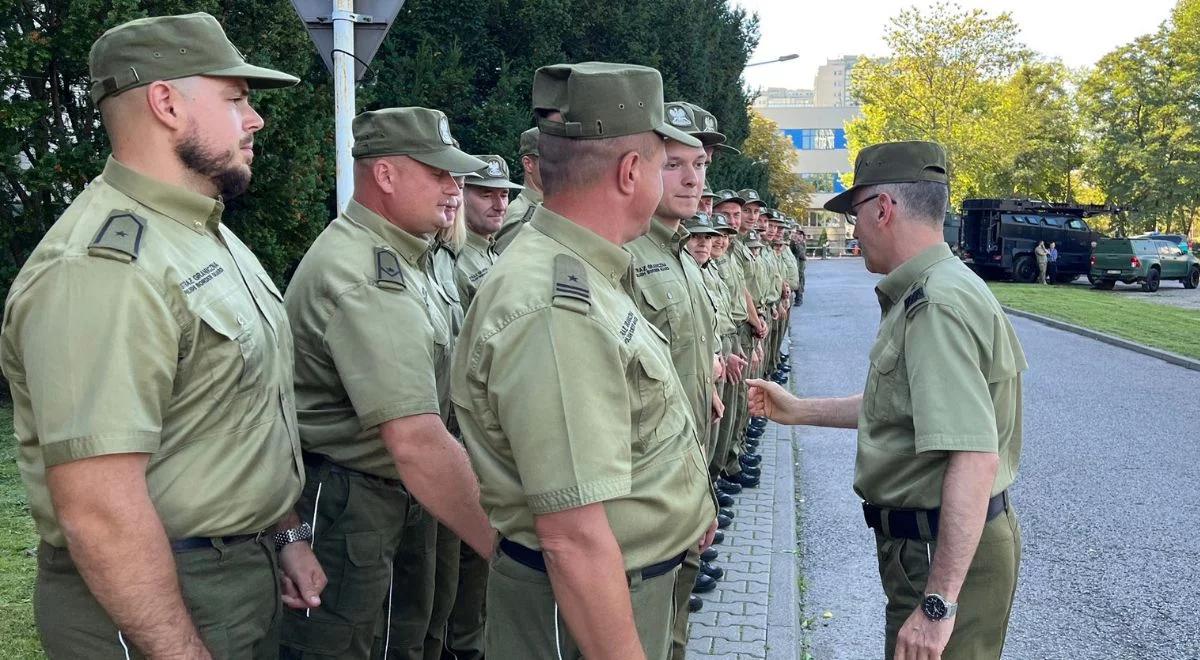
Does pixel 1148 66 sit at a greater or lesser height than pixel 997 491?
greater

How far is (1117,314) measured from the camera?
22719 mm

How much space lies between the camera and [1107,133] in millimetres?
48125

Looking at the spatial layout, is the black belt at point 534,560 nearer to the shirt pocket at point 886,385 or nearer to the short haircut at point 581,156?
the short haircut at point 581,156

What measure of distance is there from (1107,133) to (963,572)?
5174 centimetres

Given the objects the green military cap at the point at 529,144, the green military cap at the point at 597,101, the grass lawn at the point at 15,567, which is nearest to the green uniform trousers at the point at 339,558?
the grass lawn at the point at 15,567

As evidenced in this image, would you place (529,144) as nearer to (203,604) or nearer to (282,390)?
(282,390)

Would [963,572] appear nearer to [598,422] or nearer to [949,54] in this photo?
[598,422]

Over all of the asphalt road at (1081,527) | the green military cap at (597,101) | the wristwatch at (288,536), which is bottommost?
the asphalt road at (1081,527)

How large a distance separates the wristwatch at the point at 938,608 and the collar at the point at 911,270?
93 cm

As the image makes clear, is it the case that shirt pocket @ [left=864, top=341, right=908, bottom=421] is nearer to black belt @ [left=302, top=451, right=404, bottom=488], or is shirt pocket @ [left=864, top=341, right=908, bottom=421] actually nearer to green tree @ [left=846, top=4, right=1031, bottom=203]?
black belt @ [left=302, top=451, right=404, bottom=488]

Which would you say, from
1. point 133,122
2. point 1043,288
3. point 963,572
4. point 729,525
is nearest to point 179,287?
point 133,122

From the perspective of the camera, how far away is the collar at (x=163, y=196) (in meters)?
2.40

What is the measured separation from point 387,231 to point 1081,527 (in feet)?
18.9

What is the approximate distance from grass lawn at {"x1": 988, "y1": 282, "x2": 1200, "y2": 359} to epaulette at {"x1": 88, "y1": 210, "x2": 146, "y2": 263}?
54.7 ft
